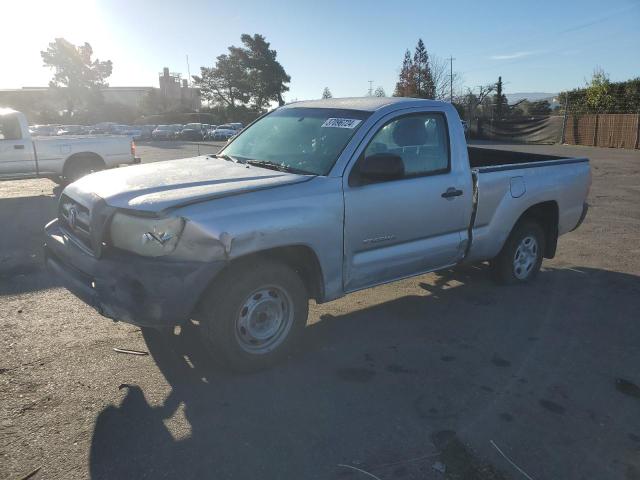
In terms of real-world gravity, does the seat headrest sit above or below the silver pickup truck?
above

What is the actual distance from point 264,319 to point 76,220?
61.7 inches

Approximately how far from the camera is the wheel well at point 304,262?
380 cm

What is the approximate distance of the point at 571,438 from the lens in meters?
3.14

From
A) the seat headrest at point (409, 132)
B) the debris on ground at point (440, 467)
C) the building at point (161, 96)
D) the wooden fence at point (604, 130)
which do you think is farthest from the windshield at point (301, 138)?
the building at point (161, 96)

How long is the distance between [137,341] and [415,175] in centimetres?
264

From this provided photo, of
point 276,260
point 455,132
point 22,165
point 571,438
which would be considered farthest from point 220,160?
point 22,165

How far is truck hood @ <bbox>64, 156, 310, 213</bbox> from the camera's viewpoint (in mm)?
3473

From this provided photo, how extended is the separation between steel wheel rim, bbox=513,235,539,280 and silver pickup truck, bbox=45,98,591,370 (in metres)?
0.41

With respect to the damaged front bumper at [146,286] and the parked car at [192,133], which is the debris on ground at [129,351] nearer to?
the damaged front bumper at [146,286]

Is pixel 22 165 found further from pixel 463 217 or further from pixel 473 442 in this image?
pixel 473 442

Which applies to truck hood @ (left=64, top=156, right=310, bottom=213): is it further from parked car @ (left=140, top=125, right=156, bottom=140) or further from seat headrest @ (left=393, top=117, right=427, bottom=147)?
parked car @ (left=140, top=125, right=156, bottom=140)

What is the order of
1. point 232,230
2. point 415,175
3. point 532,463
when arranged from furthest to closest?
point 415,175
point 232,230
point 532,463

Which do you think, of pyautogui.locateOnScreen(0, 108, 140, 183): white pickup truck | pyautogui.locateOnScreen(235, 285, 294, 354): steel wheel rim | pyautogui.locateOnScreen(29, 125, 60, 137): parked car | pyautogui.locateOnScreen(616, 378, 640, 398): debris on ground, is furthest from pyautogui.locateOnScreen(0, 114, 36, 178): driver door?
pyautogui.locateOnScreen(616, 378, 640, 398): debris on ground

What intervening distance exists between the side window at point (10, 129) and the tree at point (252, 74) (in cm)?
6346
